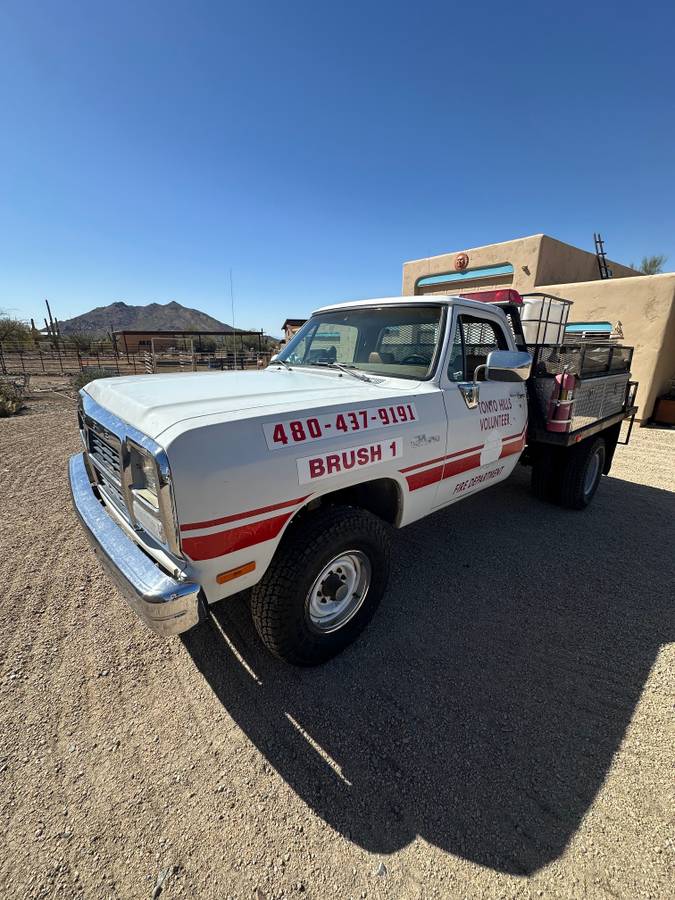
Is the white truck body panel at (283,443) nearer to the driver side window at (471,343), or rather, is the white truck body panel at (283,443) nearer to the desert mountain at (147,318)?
the driver side window at (471,343)

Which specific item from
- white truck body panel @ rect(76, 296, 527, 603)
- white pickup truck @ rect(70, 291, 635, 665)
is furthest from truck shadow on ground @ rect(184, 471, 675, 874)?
white truck body panel @ rect(76, 296, 527, 603)

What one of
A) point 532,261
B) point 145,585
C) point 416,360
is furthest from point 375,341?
point 532,261

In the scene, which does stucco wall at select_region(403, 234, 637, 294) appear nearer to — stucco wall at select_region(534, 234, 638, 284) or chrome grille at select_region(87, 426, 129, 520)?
stucco wall at select_region(534, 234, 638, 284)

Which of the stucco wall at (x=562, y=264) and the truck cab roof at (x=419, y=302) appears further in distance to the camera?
the stucco wall at (x=562, y=264)

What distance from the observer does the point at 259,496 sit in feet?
5.74

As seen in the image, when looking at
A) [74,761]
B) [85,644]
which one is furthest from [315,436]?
[85,644]

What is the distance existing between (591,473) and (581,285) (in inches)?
333

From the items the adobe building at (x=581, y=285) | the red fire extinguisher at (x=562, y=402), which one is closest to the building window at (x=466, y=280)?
the adobe building at (x=581, y=285)

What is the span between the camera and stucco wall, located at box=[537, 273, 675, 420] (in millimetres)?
9586

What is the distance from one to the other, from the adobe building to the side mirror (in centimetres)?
954

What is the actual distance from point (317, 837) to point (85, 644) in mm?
1753

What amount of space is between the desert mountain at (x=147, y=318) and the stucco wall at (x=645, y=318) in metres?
166

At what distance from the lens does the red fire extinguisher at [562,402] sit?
3799 millimetres

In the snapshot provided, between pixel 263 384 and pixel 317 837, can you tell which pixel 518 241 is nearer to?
pixel 263 384
